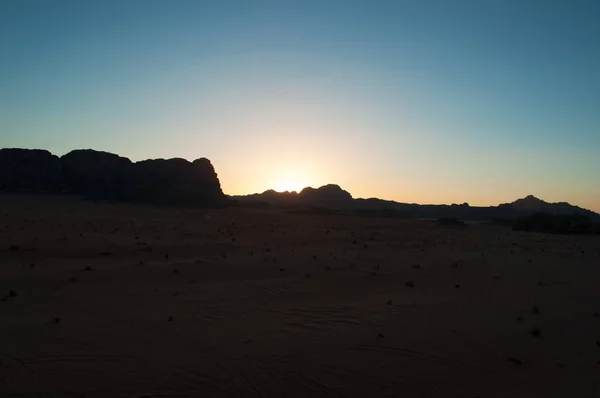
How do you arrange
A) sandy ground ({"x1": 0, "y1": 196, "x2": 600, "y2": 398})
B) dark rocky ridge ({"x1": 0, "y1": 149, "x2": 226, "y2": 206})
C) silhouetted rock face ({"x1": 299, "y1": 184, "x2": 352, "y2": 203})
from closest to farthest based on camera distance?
sandy ground ({"x1": 0, "y1": 196, "x2": 600, "y2": 398})
dark rocky ridge ({"x1": 0, "y1": 149, "x2": 226, "y2": 206})
silhouetted rock face ({"x1": 299, "y1": 184, "x2": 352, "y2": 203})

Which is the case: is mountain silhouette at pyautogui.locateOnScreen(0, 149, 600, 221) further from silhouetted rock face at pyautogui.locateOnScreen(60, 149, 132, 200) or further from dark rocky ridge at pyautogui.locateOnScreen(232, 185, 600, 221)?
dark rocky ridge at pyautogui.locateOnScreen(232, 185, 600, 221)

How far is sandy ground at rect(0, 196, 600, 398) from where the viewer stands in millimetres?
7152

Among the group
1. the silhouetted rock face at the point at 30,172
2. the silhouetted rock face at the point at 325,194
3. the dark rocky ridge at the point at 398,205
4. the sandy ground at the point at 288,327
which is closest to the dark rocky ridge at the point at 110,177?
the silhouetted rock face at the point at 30,172

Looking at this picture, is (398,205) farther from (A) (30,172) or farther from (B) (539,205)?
(A) (30,172)

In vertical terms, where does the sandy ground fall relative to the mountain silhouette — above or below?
below

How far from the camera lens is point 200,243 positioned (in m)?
23.5

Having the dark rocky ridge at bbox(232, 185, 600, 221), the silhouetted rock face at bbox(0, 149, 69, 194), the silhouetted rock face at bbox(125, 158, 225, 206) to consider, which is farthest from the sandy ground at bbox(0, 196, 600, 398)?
the dark rocky ridge at bbox(232, 185, 600, 221)

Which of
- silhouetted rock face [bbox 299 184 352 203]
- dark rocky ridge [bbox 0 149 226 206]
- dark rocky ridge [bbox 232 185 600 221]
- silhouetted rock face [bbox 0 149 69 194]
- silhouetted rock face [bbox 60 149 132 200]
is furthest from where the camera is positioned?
silhouetted rock face [bbox 299 184 352 203]

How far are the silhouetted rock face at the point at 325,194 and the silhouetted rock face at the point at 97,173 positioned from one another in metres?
63.5

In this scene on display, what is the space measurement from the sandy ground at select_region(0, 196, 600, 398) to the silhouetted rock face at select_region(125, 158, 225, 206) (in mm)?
49990

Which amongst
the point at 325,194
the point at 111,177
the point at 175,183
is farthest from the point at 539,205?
the point at 111,177

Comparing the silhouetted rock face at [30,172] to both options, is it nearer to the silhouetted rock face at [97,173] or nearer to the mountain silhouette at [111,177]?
the mountain silhouette at [111,177]

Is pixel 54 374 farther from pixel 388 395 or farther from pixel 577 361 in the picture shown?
pixel 577 361

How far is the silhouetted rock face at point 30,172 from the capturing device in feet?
222
